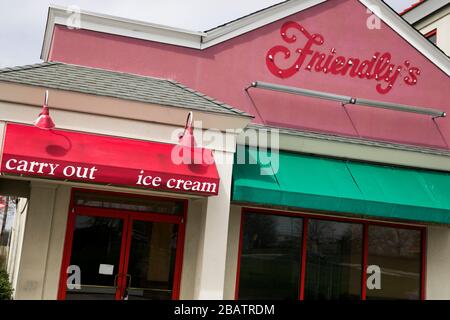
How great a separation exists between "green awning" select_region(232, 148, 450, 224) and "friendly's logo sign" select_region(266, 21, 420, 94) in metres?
2.10

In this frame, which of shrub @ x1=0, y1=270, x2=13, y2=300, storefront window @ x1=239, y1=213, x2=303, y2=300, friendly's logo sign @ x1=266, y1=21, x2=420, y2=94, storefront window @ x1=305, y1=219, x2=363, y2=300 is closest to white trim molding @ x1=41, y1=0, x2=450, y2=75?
friendly's logo sign @ x1=266, y1=21, x2=420, y2=94

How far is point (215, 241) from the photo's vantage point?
970 cm

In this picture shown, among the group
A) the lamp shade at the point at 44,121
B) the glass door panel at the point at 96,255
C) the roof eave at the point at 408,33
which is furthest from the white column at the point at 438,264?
the lamp shade at the point at 44,121

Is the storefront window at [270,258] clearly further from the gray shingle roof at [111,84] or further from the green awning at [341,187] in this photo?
the gray shingle roof at [111,84]

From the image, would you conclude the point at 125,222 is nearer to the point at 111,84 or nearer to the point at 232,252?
the point at 232,252

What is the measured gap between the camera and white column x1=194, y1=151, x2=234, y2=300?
9523 mm

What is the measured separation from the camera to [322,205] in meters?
10.5

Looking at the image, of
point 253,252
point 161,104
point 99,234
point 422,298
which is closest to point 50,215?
point 99,234

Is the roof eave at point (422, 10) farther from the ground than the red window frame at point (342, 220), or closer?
farther from the ground

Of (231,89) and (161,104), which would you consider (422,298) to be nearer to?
(231,89)

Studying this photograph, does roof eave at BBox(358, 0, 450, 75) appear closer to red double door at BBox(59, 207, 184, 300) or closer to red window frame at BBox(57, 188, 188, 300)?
red window frame at BBox(57, 188, 188, 300)

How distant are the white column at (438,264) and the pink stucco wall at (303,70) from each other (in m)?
2.06

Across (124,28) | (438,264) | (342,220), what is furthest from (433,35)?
(124,28)

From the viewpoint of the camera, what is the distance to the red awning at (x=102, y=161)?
846 centimetres
